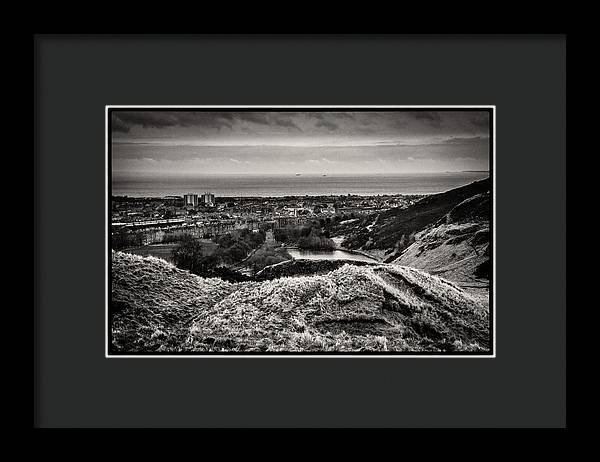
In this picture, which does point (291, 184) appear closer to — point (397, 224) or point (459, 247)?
point (397, 224)

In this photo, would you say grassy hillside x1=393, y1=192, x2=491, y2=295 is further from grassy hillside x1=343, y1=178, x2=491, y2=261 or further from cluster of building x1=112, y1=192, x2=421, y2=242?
cluster of building x1=112, y1=192, x2=421, y2=242

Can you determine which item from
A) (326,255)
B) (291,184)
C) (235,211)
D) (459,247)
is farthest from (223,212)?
(459,247)

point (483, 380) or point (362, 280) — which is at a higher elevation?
point (362, 280)
